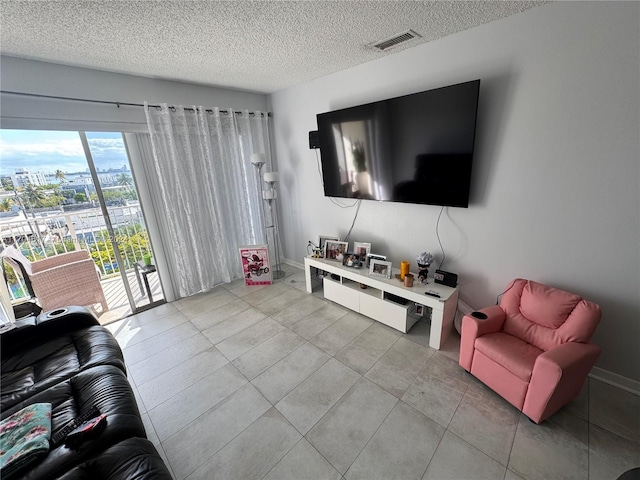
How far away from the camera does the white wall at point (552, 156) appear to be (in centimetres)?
155

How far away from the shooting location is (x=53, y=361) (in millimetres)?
1647

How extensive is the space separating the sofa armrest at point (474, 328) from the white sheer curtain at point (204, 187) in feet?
9.43

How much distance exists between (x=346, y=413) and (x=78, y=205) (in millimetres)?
3427

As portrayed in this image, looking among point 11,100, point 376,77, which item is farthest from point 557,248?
point 11,100

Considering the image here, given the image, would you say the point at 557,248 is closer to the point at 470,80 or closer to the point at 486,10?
the point at 470,80

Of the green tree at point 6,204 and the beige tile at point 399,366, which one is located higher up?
the green tree at point 6,204

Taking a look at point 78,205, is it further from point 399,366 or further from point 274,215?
point 399,366

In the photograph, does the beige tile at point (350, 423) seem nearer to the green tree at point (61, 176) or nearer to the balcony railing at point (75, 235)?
the balcony railing at point (75, 235)

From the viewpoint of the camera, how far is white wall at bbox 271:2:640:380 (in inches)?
60.9

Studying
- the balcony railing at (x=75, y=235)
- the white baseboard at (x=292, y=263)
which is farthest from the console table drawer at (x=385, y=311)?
the balcony railing at (x=75, y=235)

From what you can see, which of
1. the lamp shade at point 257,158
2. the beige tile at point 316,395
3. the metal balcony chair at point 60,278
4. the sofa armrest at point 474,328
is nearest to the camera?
the beige tile at point 316,395

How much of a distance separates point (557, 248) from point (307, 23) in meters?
2.40

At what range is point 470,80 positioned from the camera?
2031 millimetres

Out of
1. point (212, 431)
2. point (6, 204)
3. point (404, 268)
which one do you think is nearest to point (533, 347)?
point (404, 268)
